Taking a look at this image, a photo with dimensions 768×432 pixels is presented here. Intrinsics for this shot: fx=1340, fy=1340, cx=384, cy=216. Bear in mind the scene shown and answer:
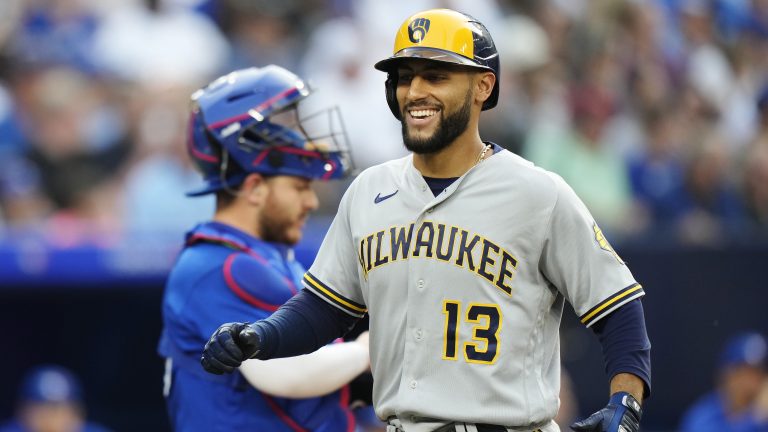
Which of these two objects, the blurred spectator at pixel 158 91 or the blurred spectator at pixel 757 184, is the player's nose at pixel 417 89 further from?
the blurred spectator at pixel 757 184

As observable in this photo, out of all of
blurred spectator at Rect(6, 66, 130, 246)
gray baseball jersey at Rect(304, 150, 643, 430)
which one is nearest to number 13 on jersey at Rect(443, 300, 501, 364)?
gray baseball jersey at Rect(304, 150, 643, 430)

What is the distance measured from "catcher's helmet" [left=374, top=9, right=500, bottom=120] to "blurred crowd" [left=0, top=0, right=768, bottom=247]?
4.06 metres

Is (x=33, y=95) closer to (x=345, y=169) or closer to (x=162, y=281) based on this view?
(x=162, y=281)

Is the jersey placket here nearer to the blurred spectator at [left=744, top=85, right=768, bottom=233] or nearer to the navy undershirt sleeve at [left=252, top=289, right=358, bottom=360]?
the navy undershirt sleeve at [left=252, top=289, right=358, bottom=360]

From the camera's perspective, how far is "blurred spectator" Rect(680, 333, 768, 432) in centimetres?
816

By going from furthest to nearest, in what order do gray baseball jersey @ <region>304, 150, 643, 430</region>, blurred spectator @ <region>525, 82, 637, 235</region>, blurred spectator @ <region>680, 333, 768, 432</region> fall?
blurred spectator @ <region>525, 82, 637, 235</region> < blurred spectator @ <region>680, 333, 768, 432</region> < gray baseball jersey @ <region>304, 150, 643, 430</region>

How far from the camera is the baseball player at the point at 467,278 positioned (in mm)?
3555

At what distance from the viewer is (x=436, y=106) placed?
3668 mm

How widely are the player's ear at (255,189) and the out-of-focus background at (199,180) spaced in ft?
8.80

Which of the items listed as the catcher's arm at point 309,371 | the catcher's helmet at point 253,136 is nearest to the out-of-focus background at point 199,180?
the catcher's helmet at point 253,136

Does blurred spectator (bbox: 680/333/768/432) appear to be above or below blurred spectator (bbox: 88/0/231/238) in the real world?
below

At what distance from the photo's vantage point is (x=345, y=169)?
15.8 ft

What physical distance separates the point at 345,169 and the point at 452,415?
57.7 inches

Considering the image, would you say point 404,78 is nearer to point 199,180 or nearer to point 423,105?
point 423,105
